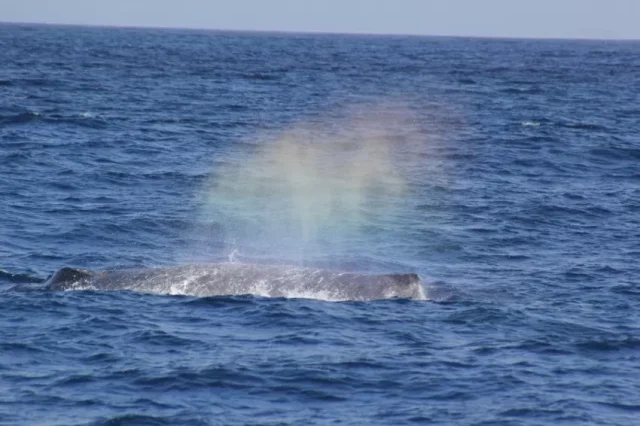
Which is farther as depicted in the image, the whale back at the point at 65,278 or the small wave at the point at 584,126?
the small wave at the point at 584,126

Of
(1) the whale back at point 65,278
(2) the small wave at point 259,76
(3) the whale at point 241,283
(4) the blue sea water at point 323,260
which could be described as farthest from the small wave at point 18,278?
(2) the small wave at point 259,76

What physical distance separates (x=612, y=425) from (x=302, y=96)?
67.2m

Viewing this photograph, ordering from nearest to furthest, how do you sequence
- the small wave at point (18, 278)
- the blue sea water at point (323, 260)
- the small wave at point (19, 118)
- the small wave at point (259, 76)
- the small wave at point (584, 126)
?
1. the blue sea water at point (323, 260)
2. the small wave at point (18, 278)
3. the small wave at point (19, 118)
4. the small wave at point (584, 126)
5. the small wave at point (259, 76)

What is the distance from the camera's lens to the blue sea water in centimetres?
1922

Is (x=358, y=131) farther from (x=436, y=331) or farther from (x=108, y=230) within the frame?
(x=436, y=331)

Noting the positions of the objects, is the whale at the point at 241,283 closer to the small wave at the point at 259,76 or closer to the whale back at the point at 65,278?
the whale back at the point at 65,278

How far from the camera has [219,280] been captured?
25609mm

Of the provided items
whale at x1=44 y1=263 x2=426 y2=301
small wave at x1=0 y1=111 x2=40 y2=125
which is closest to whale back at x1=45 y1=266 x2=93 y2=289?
whale at x1=44 y1=263 x2=426 y2=301

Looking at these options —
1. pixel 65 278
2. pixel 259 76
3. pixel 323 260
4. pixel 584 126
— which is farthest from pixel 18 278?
pixel 259 76

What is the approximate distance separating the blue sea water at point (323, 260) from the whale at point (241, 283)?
1.91ft

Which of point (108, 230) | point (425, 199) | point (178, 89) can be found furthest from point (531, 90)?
point (108, 230)

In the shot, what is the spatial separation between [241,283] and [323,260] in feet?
16.1

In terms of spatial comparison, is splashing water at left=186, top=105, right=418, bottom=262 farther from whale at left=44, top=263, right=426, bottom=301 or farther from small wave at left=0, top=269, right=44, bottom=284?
small wave at left=0, top=269, right=44, bottom=284

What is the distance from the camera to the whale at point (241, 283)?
2528 cm
